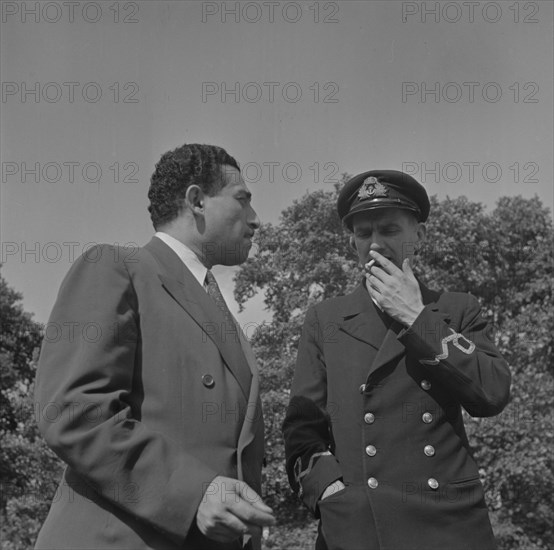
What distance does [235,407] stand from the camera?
288 cm

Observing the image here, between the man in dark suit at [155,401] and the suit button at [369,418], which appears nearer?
the man in dark suit at [155,401]

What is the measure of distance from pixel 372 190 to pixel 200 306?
4.81 feet

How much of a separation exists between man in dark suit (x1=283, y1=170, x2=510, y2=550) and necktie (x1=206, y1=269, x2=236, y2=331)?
78 cm

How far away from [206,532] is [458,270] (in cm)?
2161

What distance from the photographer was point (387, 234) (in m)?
3.93

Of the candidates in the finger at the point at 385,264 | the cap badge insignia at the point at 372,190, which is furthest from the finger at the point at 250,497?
the cap badge insignia at the point at 372,190

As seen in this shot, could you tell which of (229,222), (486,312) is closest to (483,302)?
(486,312)

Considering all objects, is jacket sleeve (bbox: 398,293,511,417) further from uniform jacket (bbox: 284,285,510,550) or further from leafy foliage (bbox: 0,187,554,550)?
leafy foliage (bbox: 0,187,554,550)

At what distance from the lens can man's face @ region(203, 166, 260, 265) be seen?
329cm

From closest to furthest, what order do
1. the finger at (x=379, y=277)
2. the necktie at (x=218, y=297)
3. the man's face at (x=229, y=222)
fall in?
the necktie at (x=218, y=297)
the man's face at (x=229, y=222)
the finger at (x=379, y=277)

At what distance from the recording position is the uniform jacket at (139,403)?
2.49 m

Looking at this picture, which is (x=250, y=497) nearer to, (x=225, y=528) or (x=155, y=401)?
(x=225, y=528)

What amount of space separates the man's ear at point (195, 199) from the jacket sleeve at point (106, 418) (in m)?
0.67

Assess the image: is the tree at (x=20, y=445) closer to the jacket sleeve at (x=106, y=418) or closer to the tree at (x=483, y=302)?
the tree at (x=483, y=302)
